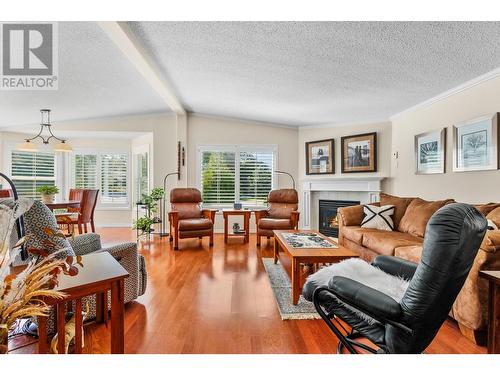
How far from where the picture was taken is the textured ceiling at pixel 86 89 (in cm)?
285

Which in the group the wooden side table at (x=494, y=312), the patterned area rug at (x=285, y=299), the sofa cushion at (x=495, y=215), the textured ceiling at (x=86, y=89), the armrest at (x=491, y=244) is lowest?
the patterned area rug at (x=285, y=299)

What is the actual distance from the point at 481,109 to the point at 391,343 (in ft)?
10.2

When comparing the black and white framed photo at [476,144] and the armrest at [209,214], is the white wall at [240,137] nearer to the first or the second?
the armrest at [209,214]

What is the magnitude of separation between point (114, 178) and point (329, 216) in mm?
5221

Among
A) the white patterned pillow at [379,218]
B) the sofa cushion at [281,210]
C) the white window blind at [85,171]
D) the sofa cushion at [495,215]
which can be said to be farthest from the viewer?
the white window blind at [85,171]

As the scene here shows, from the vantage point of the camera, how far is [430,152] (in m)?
3.93

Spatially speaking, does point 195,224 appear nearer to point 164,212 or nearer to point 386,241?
point 164,212

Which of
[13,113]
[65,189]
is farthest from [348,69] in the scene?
[65,189]

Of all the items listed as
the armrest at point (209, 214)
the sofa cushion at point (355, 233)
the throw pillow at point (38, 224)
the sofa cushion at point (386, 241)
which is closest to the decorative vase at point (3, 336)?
the throw pillow at point (38, 224)

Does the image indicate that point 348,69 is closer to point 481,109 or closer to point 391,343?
point 481,109

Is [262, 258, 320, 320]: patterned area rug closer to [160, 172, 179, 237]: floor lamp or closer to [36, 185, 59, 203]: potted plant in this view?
[160, 172, 179, 237]: floor lamp

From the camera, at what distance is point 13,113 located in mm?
5059

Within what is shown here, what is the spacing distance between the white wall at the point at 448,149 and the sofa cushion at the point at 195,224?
3303 millimetres

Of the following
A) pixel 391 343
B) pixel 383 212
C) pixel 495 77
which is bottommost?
pixel 391 343
